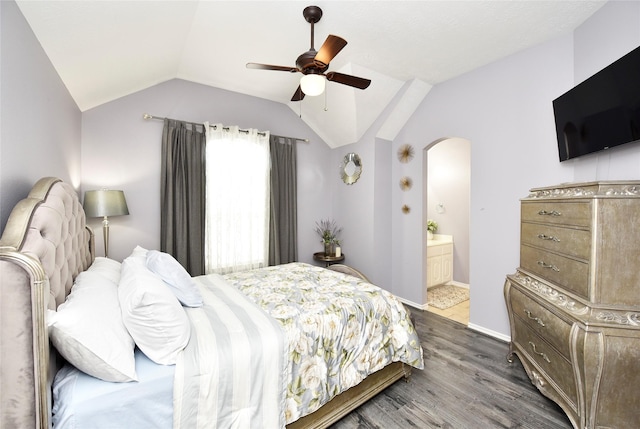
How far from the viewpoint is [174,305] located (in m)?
1.39

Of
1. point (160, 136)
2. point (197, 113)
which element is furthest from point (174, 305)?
point (197, 113)

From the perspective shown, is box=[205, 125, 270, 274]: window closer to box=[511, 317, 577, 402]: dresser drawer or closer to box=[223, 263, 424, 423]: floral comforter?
box=[223, 263, 424, 423]: floral comforter

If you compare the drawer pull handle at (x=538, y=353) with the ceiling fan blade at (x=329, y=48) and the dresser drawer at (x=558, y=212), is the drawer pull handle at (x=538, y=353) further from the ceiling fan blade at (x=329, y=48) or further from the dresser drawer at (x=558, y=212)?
the ceiling fan blade at (x=329, y=48)

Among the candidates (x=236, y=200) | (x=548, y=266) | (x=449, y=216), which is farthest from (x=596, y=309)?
(x=449, y=216)

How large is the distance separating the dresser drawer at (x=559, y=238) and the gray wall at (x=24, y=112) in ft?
9.91

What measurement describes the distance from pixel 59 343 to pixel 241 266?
257cm

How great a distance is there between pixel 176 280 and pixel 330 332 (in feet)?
3.51

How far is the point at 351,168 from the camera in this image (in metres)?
4.22

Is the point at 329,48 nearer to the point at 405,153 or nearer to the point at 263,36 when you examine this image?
the point at 263,36

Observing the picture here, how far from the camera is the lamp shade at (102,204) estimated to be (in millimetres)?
2480

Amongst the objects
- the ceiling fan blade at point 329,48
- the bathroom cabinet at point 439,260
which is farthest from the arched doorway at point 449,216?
the ceiling fan blade at point 329,48

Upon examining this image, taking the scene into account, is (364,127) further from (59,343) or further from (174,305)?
(59,343)

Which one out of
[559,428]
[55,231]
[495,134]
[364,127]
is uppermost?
[364,127]

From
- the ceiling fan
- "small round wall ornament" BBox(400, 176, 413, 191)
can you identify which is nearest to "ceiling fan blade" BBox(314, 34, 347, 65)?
the ceiling fan
